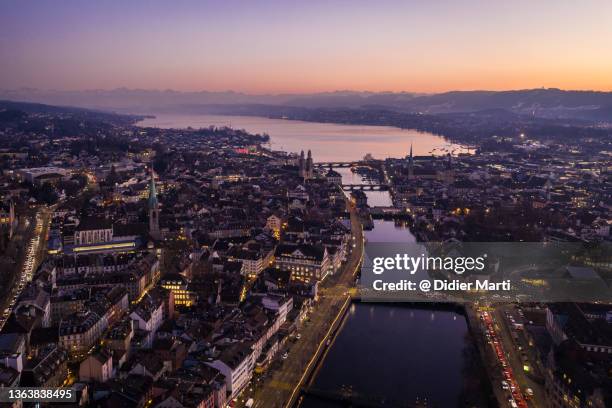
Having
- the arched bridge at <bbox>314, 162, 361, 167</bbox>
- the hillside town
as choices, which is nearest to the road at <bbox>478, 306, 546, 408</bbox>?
the hillside town

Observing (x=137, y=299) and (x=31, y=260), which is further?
(x=31, y=260)

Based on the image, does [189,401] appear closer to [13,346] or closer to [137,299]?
[13,346]

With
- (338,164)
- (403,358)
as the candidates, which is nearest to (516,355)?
(403,358)

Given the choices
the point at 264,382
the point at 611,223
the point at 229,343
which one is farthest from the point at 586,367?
the point at 611,223

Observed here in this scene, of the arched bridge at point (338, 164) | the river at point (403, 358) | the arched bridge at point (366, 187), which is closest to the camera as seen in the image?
the river at point (403, 358)

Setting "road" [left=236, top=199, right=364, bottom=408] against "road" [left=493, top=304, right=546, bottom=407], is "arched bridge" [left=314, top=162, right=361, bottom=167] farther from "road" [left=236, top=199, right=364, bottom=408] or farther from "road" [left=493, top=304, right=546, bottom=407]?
"road" [left=493, top=304, right=546, bottom=407]

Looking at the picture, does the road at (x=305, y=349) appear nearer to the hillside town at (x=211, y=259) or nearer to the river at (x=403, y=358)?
the hillside town at (x=211, y=259)

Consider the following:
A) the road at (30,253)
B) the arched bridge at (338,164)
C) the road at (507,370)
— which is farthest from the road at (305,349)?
the arched bridge at (338,164)

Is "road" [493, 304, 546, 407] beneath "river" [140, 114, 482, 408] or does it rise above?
above

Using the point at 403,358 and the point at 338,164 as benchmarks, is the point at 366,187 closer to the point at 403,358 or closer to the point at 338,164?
Result: the point at 338,164
